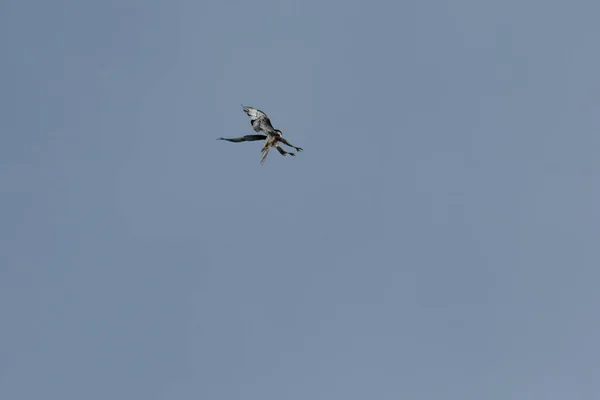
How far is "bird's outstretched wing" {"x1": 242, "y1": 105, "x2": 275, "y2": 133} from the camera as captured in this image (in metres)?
72.2

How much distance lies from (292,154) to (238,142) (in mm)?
4225

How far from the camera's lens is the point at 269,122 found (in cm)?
7288

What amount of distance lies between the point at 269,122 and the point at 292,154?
3.10m

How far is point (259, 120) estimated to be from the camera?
239 feet

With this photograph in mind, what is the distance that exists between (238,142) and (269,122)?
11.1 ft

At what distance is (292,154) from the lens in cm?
7212

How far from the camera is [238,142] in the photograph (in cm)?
7088

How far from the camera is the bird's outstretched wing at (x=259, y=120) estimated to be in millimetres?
72188
